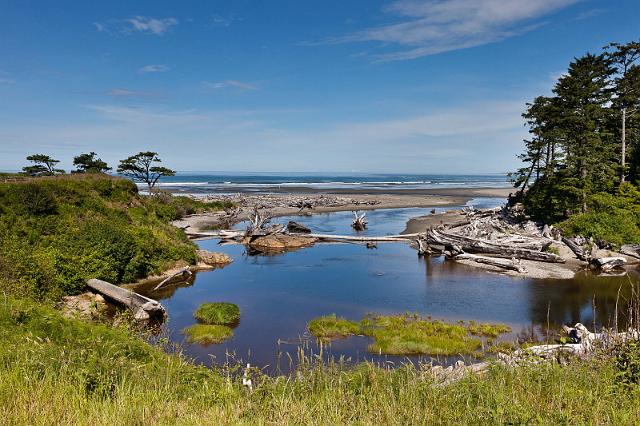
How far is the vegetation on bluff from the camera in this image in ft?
102

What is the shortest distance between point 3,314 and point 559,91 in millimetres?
43965

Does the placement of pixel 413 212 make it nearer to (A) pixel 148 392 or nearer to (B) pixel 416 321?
(B) pixel 416 321

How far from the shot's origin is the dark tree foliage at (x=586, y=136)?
1342 inches

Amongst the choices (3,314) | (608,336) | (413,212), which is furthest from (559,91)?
(3,314)

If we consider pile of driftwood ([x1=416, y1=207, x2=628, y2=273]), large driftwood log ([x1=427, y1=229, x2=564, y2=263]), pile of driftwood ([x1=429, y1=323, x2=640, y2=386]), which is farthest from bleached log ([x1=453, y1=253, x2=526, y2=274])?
pile of driftwood ([x1=429, y1=323, x2=640, y2=386])

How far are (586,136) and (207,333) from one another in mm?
34192

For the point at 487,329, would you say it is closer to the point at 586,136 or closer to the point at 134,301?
the point at 134,301

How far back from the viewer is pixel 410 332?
15562mm

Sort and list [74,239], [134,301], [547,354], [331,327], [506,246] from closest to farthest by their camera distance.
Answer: [547,354] → [331,327] → [134,301] → [74,239] → [506,246]

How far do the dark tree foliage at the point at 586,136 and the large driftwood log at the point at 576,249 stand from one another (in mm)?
5950

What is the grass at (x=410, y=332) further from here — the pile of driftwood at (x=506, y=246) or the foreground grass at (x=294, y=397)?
the pile of driftwood at (x=506, y=246)

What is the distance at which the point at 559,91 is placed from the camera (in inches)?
1500

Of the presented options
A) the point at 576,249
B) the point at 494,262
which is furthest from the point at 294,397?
the point at 576,249

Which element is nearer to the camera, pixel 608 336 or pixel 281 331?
pixel 608 336
